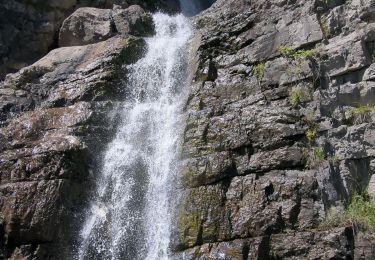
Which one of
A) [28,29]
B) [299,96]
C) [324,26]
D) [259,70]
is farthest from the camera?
[28,29]

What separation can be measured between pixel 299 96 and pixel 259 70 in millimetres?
1536

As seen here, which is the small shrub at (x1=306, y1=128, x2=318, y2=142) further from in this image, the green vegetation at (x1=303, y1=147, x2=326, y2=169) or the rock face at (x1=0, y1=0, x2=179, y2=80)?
the rock face at (x1=0, y1=0, x2=179, y2=80)

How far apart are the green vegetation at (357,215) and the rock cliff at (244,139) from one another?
0.04m

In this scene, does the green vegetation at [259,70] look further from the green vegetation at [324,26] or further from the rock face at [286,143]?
the green vegetation at [324,26]

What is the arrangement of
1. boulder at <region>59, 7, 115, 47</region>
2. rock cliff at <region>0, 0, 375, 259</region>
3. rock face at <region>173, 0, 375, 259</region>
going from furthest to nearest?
boulder at <region>59, 7, 115, 47</region> → rock cliff at <region>0, 0, 375, 259</region> → rock face at <region>173, 0, 375, 259</region>

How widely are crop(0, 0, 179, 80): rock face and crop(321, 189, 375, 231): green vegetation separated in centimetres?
1049

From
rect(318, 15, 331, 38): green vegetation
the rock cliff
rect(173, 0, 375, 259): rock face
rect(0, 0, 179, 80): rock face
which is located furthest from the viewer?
rect(0, 0, 179, 80): rock face

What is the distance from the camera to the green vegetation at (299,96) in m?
9.66

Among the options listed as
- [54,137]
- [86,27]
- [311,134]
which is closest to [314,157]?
[311,134]

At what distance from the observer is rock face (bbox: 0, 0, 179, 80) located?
16219mm

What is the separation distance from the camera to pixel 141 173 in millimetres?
10383

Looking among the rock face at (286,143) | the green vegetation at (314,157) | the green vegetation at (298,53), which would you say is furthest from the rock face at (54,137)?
the green vegetation at (314,157)

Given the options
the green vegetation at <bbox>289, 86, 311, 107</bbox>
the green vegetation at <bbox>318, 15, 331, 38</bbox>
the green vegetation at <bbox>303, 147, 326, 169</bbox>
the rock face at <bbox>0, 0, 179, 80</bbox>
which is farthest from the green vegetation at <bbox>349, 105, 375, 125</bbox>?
the rock face at <bbox>0, 0, 179, 80</bbox>

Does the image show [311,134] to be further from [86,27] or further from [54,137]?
[86,27]
